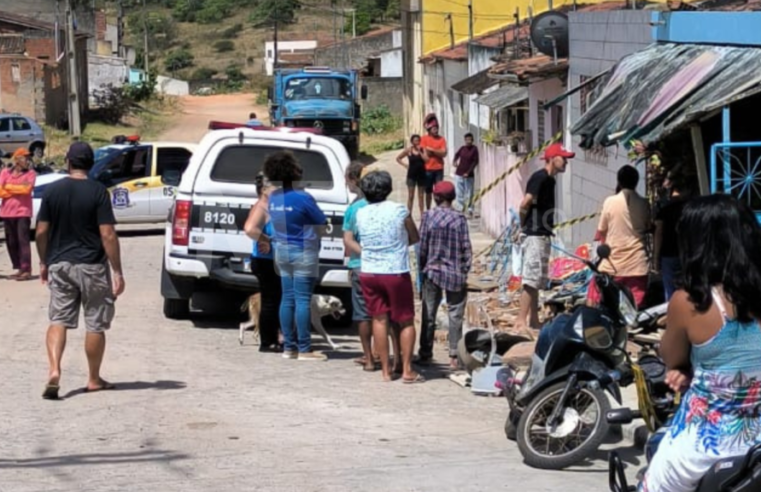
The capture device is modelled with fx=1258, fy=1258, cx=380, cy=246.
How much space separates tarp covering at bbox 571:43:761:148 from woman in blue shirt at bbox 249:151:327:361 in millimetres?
2669

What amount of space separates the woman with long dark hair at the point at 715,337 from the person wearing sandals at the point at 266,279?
22.2 feet

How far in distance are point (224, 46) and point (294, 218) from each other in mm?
104071

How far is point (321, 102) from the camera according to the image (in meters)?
38.8

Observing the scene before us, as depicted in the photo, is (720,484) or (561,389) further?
(561,389)

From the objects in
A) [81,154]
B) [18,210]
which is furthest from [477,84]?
[81,154]

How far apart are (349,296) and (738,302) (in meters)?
8.63

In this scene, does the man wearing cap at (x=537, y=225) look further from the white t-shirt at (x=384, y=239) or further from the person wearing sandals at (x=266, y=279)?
the person wearing sandals at (x=266, y=279)

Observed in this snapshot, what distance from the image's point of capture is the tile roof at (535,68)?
55.5 feet

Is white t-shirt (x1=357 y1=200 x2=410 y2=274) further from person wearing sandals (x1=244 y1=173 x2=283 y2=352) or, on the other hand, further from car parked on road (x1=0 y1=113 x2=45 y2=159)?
car parked on road (x1=0 y1=113 x2=45 y2=159)

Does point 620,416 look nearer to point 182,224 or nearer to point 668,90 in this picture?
point 668,90

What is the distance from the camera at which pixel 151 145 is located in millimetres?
23516

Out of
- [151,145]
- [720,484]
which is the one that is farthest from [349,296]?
[151,145]

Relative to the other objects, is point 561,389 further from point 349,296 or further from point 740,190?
point 349,296

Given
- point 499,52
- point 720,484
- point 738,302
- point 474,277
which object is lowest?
point 474,277
